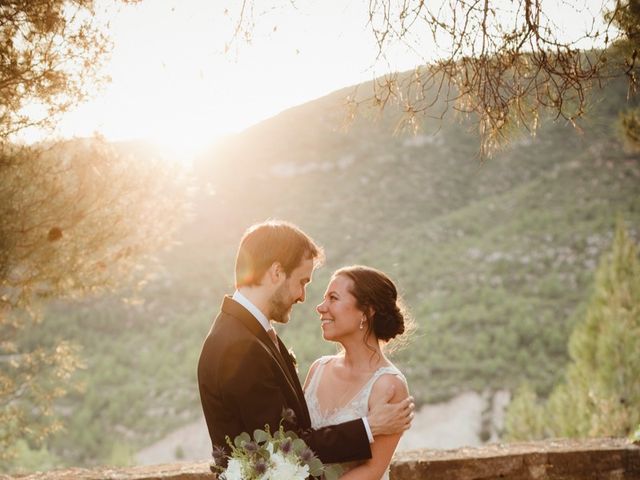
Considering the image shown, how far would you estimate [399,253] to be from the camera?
34.1 m

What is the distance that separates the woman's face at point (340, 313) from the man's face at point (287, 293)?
0.53 m

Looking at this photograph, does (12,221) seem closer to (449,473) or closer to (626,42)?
(449,473)

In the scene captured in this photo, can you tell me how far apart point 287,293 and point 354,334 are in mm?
713

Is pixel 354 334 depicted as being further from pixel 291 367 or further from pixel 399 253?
pixel 399 253

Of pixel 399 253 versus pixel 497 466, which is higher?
pixel 497 466

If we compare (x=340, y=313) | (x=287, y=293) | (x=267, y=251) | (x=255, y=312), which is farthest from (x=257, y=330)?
(x=340, y=313)

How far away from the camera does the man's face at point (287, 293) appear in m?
2.96

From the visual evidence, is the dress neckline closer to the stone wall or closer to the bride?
the bride

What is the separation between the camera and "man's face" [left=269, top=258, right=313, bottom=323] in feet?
9.71

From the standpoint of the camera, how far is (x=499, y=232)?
35500mm

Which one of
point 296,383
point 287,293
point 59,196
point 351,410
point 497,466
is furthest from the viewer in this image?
point 59,196

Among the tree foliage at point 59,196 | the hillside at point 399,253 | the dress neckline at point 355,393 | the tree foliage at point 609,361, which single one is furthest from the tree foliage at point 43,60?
the hillside at point 399,253

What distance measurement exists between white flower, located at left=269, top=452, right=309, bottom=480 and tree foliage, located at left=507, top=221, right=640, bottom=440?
9.87 metres

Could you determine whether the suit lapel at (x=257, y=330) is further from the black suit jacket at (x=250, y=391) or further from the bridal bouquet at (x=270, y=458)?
the bridal bouquet at (x=270, y=458)
